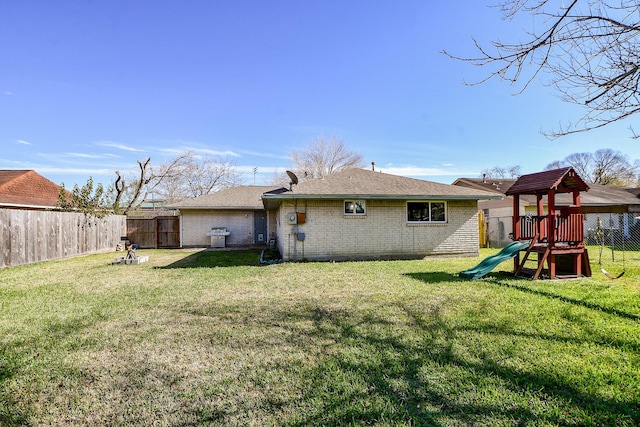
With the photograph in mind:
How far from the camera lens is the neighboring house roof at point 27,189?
53.0 feet

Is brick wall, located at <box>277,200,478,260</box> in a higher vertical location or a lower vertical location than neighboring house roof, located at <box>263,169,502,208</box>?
lower

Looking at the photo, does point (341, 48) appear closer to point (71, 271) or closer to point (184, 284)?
point (184, 284)

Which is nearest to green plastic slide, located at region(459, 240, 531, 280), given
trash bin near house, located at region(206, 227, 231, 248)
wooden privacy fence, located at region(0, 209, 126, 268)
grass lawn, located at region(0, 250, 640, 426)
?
grass lawn, located at region(0, 250, 640, 426)

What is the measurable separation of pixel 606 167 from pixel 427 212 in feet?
144

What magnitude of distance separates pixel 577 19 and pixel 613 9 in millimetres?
445

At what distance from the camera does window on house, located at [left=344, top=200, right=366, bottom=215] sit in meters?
11.4

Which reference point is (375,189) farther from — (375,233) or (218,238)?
(218,238)

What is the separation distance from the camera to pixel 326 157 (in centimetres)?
3759

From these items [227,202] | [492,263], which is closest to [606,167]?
[492,263]

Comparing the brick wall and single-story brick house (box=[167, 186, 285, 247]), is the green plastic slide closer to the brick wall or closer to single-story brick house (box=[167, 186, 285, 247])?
the brick wall

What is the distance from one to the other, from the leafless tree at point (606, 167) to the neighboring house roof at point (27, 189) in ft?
177

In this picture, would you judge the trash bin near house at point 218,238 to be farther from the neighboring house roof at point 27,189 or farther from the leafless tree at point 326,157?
the leafless tree at point 326,157

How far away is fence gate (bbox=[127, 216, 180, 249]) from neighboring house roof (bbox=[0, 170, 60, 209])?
4.10 meters

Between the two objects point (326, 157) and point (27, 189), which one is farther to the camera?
point (326, 157)
